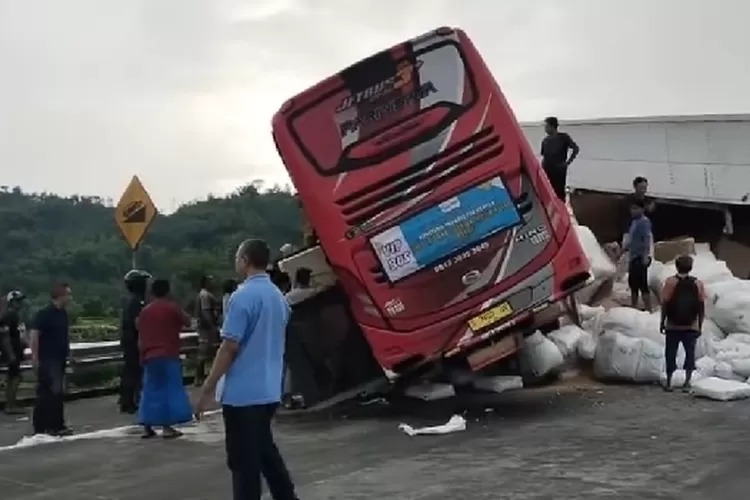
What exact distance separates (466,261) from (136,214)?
21.1 ft

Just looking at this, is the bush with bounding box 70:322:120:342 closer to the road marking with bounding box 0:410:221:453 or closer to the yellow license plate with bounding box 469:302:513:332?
the road marking with bounding box 0:410:221:453

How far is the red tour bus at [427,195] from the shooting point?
1162 cm

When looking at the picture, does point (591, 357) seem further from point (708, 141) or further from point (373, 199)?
point (708, 141)

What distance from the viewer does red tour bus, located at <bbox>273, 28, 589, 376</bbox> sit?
1162 cm

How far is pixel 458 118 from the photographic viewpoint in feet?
38.2

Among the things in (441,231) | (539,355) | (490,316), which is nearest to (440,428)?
(490,316)

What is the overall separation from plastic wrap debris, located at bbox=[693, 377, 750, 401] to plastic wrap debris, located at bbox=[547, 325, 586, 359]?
1.92 metres

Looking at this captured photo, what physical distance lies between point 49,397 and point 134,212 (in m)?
4.27

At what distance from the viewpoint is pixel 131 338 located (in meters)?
14.5

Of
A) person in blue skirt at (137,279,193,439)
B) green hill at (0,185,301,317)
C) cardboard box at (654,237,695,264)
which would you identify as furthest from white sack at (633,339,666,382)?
green hill at (0,185,301,317)

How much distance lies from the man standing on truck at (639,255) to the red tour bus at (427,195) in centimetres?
350

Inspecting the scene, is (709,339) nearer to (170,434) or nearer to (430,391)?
(430,391)

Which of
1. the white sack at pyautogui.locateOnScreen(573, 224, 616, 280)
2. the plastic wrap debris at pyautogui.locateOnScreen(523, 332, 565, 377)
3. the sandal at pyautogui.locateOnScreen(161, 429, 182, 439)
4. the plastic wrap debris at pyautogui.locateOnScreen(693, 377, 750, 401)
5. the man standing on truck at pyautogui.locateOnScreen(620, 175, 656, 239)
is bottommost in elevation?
the sandal at pyautogui.locateOnScreen(161, 429, 182, 439)

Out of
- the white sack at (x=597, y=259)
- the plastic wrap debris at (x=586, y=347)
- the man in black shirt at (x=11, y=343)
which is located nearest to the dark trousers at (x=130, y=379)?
the man in black shirt at (x=11, y=343)
